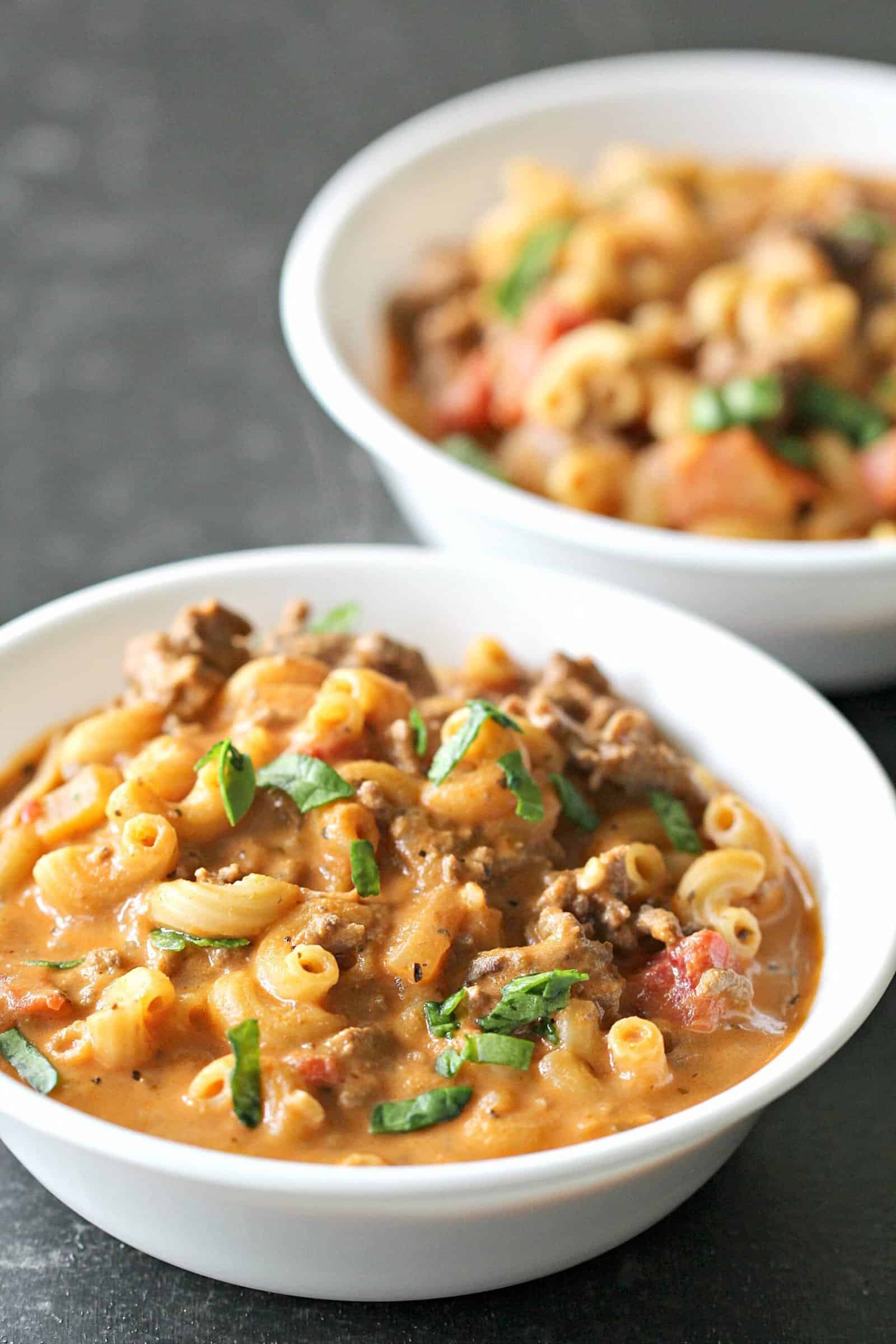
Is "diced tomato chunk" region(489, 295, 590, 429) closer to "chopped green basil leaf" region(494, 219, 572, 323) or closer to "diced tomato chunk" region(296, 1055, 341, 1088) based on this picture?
"chopped green basil leaf" region(494, 219, 572, 323)

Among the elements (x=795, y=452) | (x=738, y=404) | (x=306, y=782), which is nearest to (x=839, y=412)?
(x=795, y=452)

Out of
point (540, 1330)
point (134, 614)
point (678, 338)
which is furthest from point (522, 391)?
point (540, 1330)

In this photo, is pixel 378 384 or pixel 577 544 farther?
pixel 378 384

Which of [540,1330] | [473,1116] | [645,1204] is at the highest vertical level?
[473,1116]

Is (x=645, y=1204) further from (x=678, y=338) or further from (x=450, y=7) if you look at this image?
(x=450, y=7)

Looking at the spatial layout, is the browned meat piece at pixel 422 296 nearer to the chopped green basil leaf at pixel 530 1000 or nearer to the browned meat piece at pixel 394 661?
the browned meat piece at pixel 394 661

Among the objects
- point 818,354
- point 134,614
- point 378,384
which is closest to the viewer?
point 134,614

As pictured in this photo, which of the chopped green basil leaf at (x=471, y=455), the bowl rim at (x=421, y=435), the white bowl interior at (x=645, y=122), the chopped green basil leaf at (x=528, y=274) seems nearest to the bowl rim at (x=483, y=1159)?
the bowl rim at (x=421, y=435)
